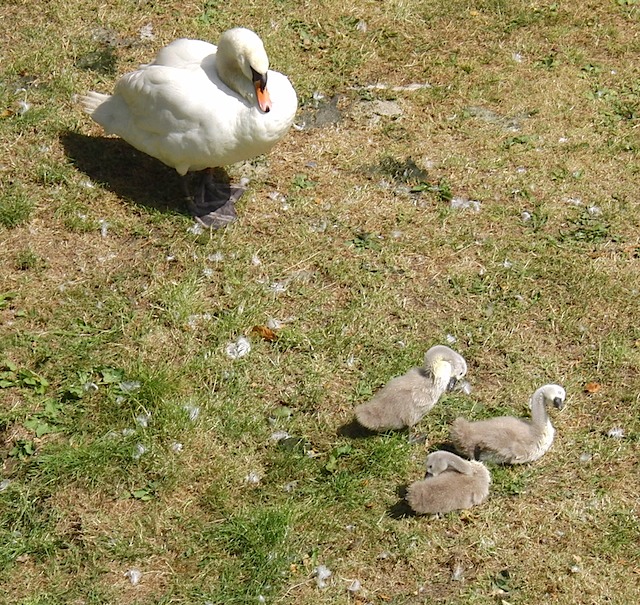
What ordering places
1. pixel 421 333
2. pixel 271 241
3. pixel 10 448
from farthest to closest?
pixel 271 241
pixel 421 333
pixel 10 448

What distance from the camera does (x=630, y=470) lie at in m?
4.99

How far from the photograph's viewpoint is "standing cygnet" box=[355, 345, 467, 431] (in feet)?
16.0

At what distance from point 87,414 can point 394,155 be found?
3401 millimetres

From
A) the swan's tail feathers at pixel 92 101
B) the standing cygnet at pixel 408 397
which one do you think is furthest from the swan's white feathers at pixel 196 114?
the standing cygnet at pixel 408 397

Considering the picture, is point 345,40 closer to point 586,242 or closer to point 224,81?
point 224,81

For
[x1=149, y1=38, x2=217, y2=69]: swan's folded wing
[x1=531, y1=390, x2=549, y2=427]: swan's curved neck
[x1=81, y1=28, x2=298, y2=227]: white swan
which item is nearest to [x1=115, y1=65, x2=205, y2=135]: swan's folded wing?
[x1=81, y1=28, x2=298, y2=227]: white swan

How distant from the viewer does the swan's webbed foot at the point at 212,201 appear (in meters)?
6.32

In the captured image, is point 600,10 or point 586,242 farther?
point 600,10

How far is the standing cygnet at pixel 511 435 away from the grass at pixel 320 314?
0.43ft

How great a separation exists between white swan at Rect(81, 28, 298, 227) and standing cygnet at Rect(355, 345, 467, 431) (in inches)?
77.2

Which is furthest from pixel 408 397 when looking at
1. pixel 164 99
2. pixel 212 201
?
pixel 164 99

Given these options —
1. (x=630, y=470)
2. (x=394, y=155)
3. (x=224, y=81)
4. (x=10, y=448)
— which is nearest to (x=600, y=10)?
(x=394, y=155)

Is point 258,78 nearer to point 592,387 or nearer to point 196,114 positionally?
point 196,114

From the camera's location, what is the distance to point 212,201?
6.45 meters
